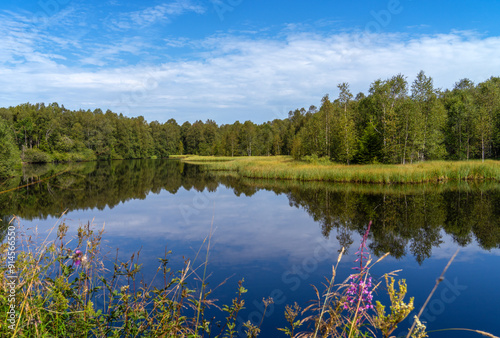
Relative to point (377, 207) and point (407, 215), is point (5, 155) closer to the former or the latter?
point (377, 207)

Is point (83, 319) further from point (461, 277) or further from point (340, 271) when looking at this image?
point (461, 277)

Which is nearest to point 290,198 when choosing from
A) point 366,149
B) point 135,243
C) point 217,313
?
point 135,243

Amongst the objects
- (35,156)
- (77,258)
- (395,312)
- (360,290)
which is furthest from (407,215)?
(35,156)

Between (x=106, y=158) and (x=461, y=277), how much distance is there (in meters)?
97.7

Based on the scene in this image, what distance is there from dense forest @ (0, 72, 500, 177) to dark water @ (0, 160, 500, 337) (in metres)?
11.5

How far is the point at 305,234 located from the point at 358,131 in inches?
1695

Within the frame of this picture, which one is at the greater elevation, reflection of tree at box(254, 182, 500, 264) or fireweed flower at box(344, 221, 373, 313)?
fireweed flower at box(344, 221, 373, 313)

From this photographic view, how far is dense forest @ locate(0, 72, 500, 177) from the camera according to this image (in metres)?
38.9

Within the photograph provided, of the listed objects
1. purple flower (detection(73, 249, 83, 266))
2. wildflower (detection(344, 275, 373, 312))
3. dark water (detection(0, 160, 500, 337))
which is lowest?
dark water (detection(0, 160, 500, 337))

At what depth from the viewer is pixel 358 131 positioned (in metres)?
51.7

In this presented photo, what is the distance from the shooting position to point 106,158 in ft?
303

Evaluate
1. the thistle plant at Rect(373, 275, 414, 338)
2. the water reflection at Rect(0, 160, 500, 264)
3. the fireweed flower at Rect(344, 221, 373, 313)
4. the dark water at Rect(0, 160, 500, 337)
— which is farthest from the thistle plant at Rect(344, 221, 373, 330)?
the water reflection at Rect(0, 160, 500, 264)

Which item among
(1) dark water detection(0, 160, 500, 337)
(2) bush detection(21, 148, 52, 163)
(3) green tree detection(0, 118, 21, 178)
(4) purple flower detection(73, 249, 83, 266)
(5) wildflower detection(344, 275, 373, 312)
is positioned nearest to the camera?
(5) wildflower detection(344, 275, 373, 312)

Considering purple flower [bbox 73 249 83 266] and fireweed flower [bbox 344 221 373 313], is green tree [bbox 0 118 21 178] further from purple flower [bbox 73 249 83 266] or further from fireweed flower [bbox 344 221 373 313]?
fireweed flower [bbox 344 221 373 313]
